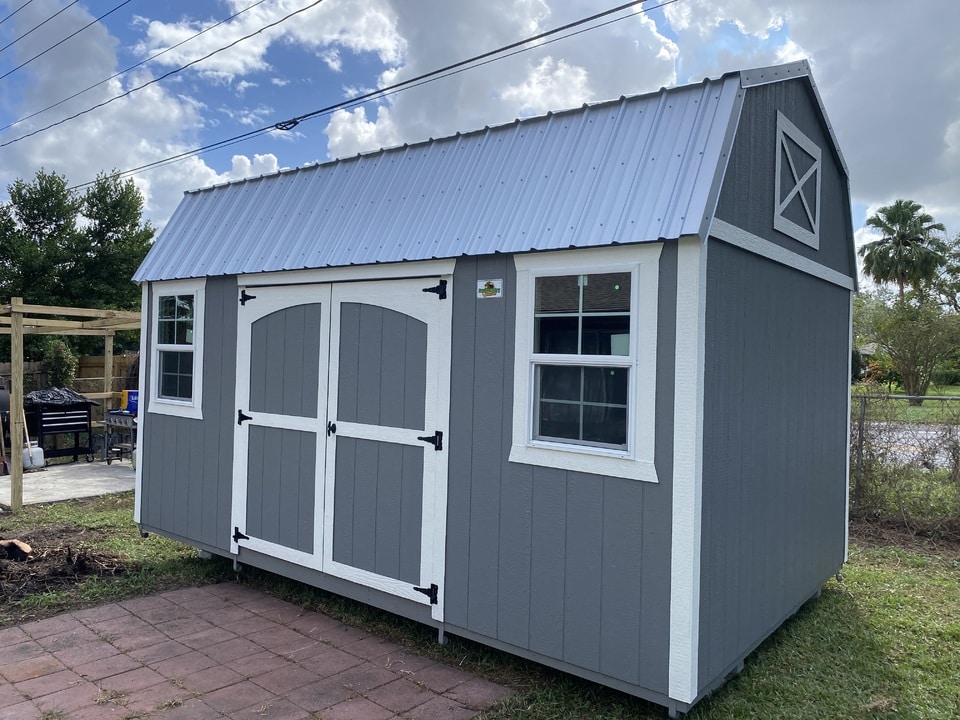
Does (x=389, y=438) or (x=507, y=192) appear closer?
(x=507, y=192)

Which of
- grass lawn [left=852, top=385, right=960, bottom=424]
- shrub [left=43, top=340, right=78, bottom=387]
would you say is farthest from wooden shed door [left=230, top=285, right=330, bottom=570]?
shrub [left=43, top=340, right=78, bottom=387]

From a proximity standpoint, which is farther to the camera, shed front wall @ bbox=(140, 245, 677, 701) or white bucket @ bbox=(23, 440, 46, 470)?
white bucket @ bbox=(23, 440, 46, 470)

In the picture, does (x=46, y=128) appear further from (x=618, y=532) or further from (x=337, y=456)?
(x=618, y=532)

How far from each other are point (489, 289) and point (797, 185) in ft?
6.21

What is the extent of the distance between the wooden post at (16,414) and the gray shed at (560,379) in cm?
299

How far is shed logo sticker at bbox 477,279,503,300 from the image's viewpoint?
3.49 m

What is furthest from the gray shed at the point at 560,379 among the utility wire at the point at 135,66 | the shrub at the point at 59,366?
the shrub at the point at 59,366

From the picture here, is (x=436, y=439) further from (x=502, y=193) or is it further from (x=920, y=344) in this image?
(x=920, y=344)

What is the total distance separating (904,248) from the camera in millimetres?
36125

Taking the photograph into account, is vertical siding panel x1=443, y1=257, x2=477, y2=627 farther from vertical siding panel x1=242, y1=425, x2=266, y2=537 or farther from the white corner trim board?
vertical siding panel x1=242, y1=425, x2=266, y2=537

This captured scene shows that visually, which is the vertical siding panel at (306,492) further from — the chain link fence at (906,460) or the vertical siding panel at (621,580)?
the chain link fence at (906,460)

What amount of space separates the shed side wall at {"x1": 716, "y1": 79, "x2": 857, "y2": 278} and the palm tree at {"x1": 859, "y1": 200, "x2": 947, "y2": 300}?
1409 inches

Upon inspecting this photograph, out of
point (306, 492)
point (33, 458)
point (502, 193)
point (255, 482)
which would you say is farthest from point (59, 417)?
point (502, 193)

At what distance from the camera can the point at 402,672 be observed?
3.50m
